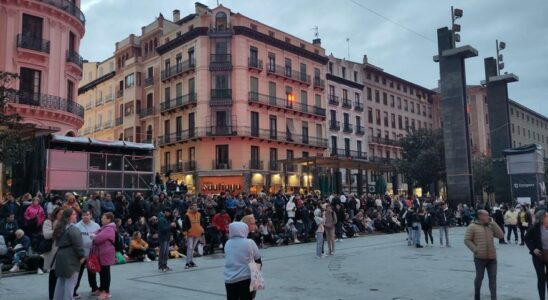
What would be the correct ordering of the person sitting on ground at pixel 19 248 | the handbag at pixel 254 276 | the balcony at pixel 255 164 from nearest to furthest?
the handbag at pixel 254 276 → the person sitting on ground at pixel 19 248 → the balcony at pixel 255 164

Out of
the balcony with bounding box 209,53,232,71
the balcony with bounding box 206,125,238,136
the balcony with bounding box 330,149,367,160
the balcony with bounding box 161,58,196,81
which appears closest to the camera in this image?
the balcony with bounding box 206,125,238,136

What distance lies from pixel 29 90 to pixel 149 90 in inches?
936

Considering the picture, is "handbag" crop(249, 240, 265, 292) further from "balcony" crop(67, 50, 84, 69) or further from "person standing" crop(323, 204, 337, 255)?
"balcony" crop(67, 50, 84, 69)

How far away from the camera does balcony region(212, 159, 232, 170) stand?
44219mm

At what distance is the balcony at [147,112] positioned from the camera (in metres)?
50.3

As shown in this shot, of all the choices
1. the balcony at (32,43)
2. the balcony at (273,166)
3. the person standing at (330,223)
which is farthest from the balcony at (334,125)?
the person standing at (330,223)

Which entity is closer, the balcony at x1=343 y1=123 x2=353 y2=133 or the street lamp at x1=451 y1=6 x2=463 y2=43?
the street lamp at x1=451 y1=6 x2=463 y2=43

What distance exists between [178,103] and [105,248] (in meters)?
38.7

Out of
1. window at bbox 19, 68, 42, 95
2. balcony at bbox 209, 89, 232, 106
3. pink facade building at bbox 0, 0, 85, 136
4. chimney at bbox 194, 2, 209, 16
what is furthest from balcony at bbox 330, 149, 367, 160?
window at bbox 19, 68, 42, 95

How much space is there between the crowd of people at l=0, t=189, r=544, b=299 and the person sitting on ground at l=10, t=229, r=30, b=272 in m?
0.03

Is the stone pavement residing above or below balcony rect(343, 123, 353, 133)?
below

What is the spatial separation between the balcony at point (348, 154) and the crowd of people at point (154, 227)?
26.5 metres

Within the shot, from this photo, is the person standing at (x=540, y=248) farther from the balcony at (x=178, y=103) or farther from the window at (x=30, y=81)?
the balcony at (x=178, y=103)

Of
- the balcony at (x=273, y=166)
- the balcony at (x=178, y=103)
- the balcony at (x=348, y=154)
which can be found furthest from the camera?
the balcony at (x=348, y=154)
